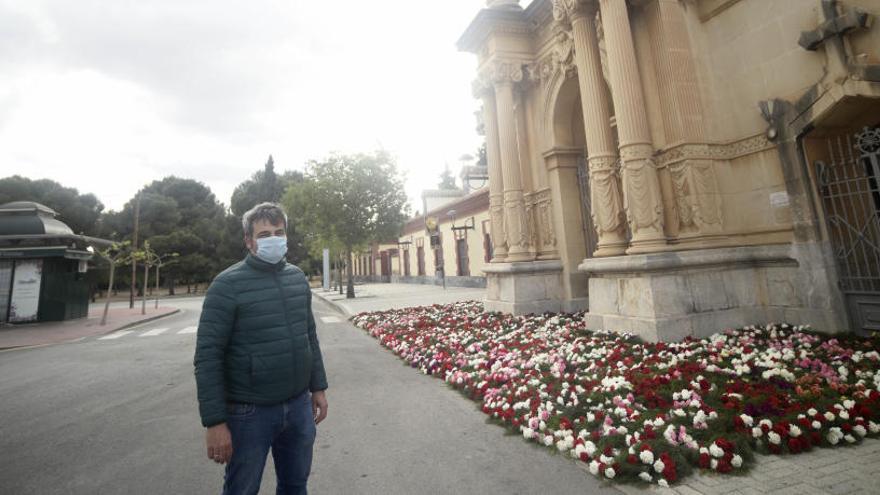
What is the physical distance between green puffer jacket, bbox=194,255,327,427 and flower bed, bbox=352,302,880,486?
7.81ft

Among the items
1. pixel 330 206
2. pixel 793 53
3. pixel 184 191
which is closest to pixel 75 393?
pixel 793 53

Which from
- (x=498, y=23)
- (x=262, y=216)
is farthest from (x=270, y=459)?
(x=498, y=23)

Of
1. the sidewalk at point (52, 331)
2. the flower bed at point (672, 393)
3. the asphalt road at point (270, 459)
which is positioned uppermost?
the sidewalk at point (52, 331)

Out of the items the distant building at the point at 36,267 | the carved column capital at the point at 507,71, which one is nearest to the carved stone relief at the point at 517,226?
the carved column capital at the point at 507,71

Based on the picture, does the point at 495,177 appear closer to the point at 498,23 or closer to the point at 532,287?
the point at 532,287

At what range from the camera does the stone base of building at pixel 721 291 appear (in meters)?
5.84

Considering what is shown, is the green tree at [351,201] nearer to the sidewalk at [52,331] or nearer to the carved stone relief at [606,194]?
the sidewalk at [52,331]

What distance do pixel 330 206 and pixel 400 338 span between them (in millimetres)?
13796

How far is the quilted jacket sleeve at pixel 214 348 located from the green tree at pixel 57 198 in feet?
162

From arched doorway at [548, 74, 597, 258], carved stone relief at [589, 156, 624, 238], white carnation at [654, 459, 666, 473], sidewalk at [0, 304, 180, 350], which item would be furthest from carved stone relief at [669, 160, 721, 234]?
sidewalk at [0, 304, 180, 350]

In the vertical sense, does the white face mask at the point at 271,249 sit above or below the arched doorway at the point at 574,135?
below

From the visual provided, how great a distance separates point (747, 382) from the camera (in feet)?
13.0

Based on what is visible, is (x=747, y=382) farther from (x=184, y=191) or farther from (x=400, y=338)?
(x=184, y=191)

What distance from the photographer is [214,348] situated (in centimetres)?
201
